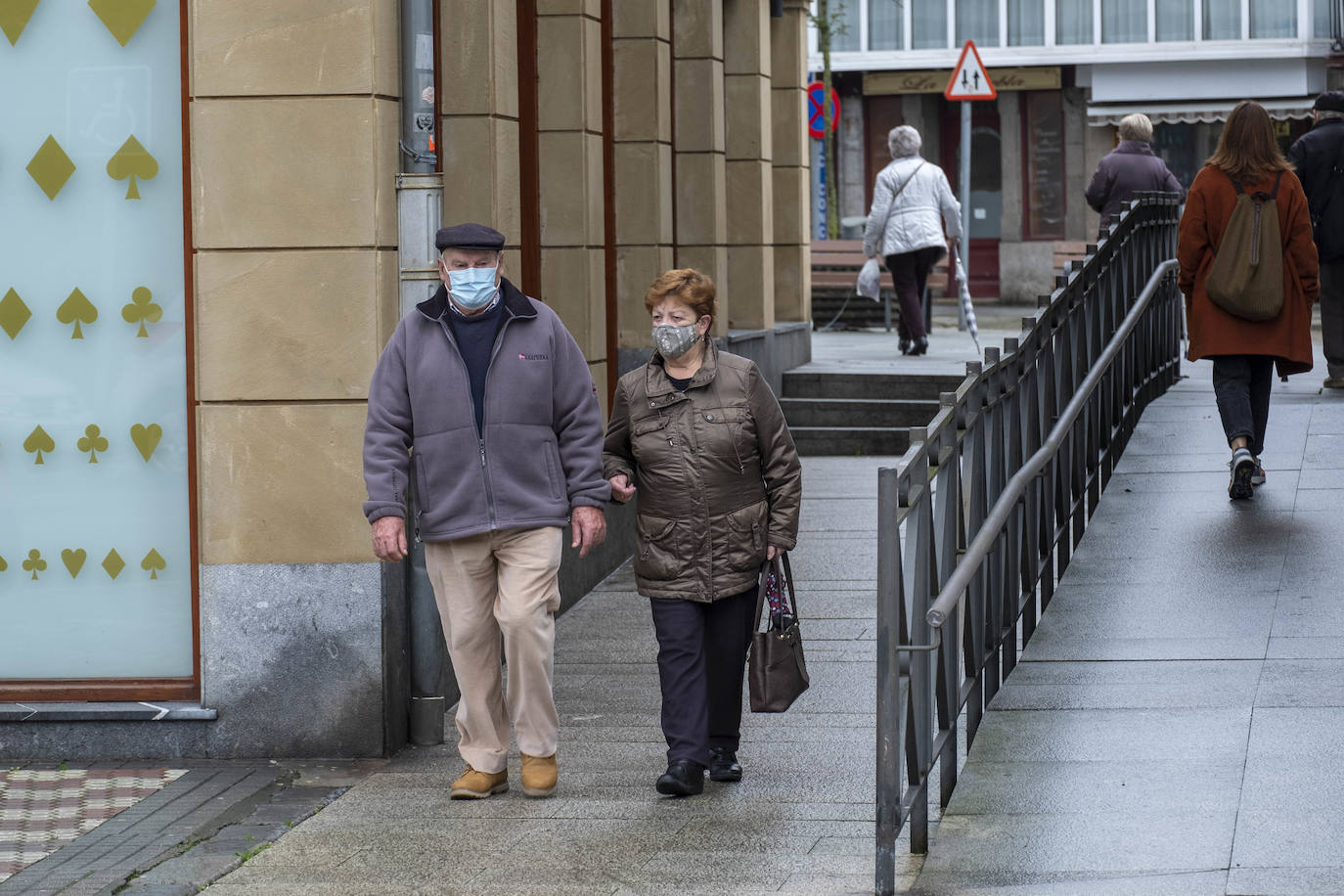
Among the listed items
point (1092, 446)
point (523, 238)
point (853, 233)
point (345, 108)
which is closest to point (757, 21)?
point (523, 238)

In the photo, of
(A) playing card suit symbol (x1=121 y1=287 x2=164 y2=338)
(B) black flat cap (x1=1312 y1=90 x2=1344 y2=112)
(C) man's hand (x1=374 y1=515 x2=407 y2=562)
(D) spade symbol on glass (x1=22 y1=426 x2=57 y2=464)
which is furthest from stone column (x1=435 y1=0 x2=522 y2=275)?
(B) black flat cap (x1=1312 y1=90 x2=1344 y2=112)

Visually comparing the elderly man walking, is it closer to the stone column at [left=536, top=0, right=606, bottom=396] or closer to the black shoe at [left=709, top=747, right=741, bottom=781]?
the black shoe at [left=709, top=747, right=741, bottom=781]

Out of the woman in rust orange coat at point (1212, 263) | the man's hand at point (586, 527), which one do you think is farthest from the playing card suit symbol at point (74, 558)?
the woman in rust orange coat at point (1212, 263)

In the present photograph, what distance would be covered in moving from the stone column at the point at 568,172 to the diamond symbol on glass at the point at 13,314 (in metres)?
3.60

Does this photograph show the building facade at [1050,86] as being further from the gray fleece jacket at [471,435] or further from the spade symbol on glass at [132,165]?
the gray fleece jacket at [471,435]

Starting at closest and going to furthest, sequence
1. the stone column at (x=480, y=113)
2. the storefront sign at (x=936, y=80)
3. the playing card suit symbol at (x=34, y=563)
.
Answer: the playing card suit symbol at (x=34, y=563), the stone column at (x=480, y=113), the storefront sign at (x=936, y=80)

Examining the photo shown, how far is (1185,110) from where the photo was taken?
35.6 meters

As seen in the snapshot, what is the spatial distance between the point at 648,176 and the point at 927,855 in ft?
24.0

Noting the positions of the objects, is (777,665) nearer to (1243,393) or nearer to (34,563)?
(34,563)

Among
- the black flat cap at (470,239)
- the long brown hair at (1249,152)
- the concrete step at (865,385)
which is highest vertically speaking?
the long brown hair at (1249,152)

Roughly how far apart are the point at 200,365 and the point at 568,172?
383 centimetres

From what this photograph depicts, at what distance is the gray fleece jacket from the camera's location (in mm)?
6480

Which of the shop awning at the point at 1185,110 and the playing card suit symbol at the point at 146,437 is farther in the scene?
the shop awning at the point at 1185,110

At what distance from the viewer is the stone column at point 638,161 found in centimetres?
1227
